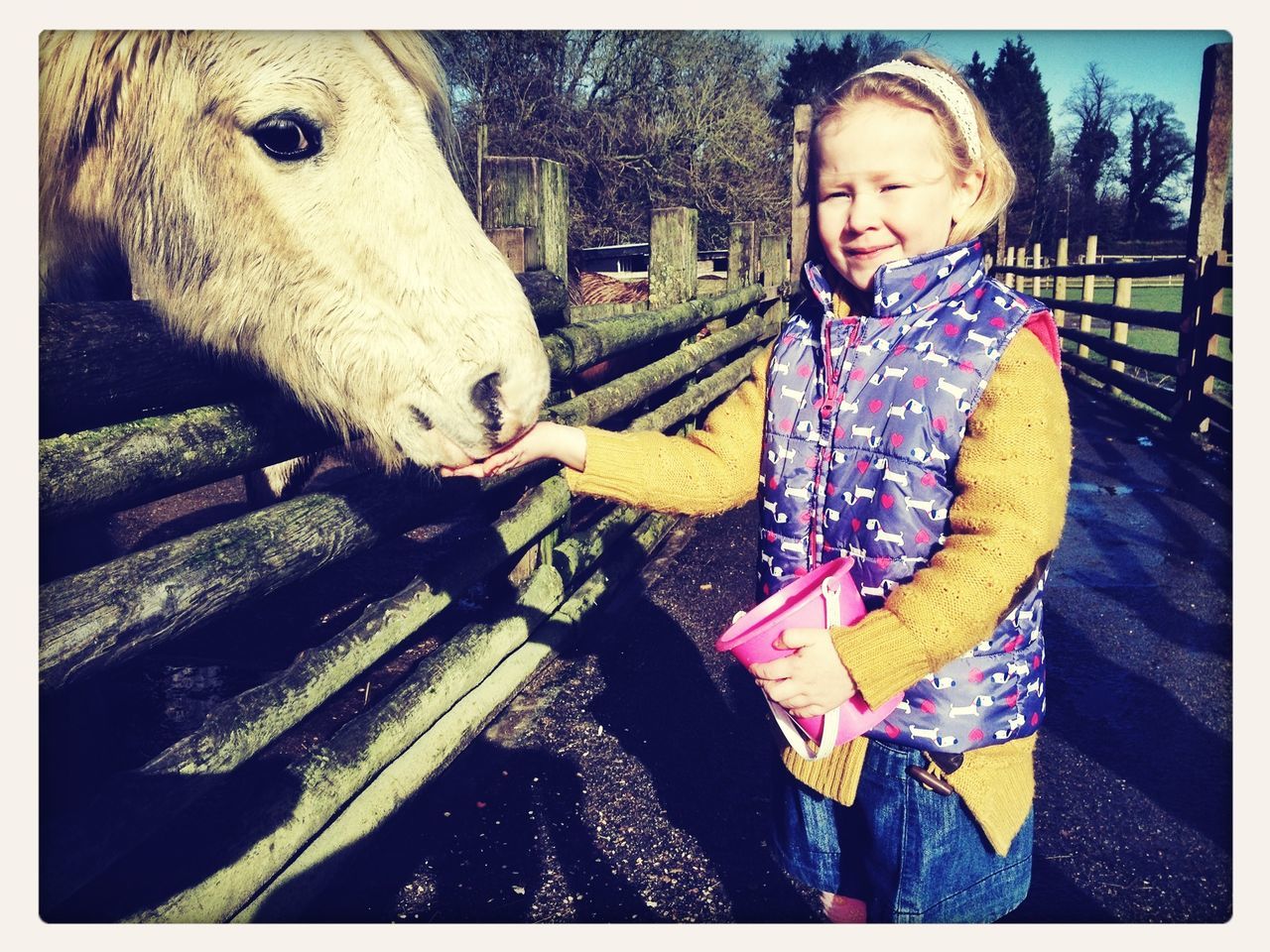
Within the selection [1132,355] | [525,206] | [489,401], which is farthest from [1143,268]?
[489,401]

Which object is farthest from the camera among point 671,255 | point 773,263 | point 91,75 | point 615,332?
point 773,263

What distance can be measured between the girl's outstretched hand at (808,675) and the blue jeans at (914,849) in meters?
0.30

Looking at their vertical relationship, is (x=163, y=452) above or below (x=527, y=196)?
below

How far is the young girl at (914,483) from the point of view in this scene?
1.08m

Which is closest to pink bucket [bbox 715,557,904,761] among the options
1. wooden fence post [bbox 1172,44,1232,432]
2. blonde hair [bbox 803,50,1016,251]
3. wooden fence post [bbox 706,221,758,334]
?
blonde hair [bbox 803,50,1016,251]

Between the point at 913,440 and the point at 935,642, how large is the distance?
0.31m

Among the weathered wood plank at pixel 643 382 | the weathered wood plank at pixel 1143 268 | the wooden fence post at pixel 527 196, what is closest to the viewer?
the wooden fence post at pixel 527 196

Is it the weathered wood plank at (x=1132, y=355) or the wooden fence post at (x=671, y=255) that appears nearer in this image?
the wooden fence post at (x=671, y=255)

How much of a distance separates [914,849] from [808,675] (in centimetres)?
45

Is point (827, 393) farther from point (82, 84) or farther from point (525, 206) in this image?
point (525, 206)

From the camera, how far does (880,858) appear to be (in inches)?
51.8

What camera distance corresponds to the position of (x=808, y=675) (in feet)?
3.50

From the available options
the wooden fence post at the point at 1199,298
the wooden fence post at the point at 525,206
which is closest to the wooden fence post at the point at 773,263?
the wooden fence post at the point at 1199,298

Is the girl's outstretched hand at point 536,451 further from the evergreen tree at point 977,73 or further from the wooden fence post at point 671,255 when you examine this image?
the wooden fence post at point 671,255
